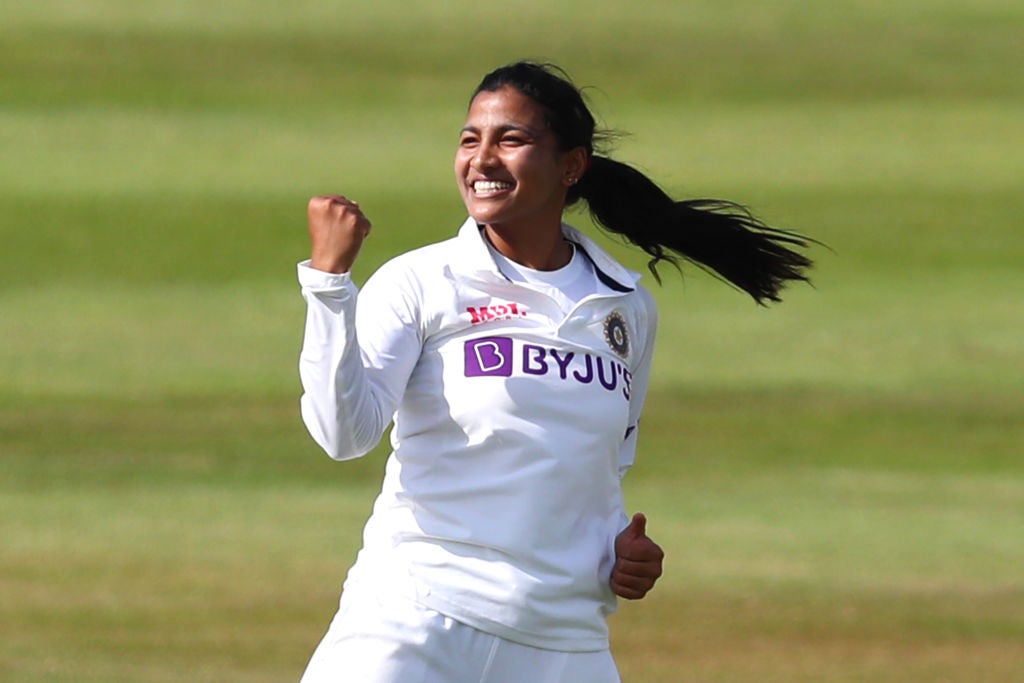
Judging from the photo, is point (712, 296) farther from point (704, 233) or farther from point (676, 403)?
point (704, 233)

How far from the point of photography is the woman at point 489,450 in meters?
2.74

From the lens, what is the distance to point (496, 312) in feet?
9.30

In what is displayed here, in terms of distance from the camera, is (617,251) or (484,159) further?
(617,251)

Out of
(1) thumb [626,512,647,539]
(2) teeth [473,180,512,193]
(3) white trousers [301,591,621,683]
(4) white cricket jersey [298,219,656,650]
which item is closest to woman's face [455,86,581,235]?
(2) teeth [473,180,512,193]

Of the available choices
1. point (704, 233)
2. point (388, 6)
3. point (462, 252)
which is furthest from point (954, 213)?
point (462, 252)

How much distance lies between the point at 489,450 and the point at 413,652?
0.32 metres

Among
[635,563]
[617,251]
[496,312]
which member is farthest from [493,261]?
[617,251]

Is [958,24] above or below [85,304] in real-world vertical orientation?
above

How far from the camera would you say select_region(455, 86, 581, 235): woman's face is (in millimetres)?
2896

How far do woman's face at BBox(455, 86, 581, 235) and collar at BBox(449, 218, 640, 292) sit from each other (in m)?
0.03

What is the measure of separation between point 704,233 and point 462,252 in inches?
28.5

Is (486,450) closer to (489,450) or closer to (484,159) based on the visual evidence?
(489,450)

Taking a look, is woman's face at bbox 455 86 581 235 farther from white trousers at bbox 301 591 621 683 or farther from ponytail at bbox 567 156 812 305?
white trousers at bbox 301 591 621 683

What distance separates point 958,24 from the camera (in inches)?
320
